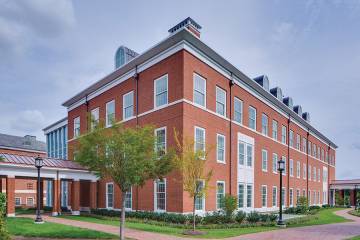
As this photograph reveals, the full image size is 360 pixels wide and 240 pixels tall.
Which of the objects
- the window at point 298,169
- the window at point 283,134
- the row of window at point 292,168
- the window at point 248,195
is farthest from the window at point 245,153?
the window at point 298,169

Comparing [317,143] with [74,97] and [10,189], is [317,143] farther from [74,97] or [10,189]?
[10,189]

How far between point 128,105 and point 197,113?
714 cm

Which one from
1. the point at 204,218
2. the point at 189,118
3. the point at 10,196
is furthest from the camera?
the point at 10,196

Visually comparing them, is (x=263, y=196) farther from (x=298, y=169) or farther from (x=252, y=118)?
(x=298, y=169)

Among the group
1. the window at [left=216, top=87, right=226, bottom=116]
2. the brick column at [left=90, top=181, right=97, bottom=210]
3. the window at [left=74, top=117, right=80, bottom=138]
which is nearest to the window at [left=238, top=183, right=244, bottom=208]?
the window at [left=216, top=87, right=226, bottom=116]

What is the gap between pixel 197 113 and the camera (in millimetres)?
22062

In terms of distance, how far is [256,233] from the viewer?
16250 mm

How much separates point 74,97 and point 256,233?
82.6ft

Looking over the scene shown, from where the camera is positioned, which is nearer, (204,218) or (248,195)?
(204,218)

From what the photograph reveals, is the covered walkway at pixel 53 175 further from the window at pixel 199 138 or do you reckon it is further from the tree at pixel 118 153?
the tree at pixel 118 153

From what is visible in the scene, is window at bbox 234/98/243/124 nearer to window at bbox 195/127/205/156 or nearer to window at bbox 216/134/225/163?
window at bbox 216/134/225/163

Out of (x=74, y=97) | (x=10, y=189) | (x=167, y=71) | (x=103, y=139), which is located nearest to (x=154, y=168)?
(x=103, y=139)

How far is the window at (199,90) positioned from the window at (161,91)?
6.78 ft

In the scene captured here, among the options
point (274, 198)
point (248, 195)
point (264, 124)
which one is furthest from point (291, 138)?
point (248, 195)
